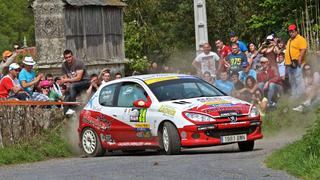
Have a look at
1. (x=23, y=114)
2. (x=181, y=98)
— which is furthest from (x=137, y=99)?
(x=23, y=114)

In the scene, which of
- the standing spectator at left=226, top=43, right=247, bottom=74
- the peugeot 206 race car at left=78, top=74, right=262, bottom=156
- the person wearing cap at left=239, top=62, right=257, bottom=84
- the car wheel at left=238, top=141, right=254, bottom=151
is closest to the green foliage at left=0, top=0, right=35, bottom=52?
the standing spectator at left=226, top=43, right=247, bottom=74

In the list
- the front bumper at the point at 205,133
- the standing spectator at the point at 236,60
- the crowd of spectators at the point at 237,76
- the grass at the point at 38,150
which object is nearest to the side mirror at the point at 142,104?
the front bumper at the point at 205,133

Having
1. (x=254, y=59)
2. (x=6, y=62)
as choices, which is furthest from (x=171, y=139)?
(x=6, y=62)

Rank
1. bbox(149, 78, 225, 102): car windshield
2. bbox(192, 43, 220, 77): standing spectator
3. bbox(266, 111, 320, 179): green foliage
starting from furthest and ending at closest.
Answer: bbox(192, 43, 220, 77): standing spectator, bbox(149, 78, 225, 102): car windshield, bbox(266, 111, 320, 179): green foliage

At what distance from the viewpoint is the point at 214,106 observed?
57.7 ft

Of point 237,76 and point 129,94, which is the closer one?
point 129,94

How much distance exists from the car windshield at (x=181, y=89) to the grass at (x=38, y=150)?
2.97 meters

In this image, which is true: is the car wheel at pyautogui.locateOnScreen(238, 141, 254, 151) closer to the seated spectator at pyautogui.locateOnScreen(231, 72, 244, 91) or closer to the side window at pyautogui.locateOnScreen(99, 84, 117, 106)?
the side window at pyautogui.locateOnScreen(99, 84, 117, 106)

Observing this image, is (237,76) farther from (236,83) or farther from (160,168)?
(160,168)

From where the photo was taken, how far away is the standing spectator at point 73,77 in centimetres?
Answer: 2262

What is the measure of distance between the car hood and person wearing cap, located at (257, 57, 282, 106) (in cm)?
557

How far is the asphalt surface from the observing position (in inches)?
522

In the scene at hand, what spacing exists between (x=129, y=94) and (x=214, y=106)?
2310 mm

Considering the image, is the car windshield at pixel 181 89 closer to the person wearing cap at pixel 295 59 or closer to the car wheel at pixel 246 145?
the car wheel at pixel 246 145
